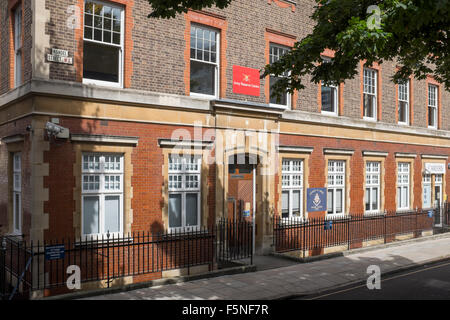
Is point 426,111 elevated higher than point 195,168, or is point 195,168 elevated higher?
point 426,111

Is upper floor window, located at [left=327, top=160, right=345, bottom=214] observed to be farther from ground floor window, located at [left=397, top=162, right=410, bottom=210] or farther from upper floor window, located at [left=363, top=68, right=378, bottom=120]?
ground floor window, located at [left=397, top=162, right=410, bottom=210]

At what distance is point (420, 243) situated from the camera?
17281mm

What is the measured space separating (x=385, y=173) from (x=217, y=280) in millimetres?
10968

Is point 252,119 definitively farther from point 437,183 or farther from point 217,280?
point 437,183

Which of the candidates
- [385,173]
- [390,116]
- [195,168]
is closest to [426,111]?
[390,116]

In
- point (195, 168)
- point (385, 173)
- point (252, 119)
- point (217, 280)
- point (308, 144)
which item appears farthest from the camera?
point (385, 173)

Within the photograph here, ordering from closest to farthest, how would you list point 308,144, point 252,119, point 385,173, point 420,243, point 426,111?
point 252,119, point 308,144, point 420,243, point 385,173, point 426,111

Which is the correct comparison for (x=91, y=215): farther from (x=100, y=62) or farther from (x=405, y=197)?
(x=405, y=197)

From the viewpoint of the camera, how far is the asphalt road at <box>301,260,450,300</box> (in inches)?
383

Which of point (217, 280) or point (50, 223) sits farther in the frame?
point (217, 280)

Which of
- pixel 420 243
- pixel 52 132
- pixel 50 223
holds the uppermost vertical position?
pixel 52 132

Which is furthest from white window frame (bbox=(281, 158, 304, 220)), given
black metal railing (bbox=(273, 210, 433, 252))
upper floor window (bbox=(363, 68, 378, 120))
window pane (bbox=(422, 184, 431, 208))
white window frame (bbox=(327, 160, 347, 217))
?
window pane (bbox=(422, 184, 431, 208))

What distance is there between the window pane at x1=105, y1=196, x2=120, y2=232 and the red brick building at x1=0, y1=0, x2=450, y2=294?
0.09ft

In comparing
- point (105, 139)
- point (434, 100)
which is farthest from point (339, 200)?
point (105, 139)
